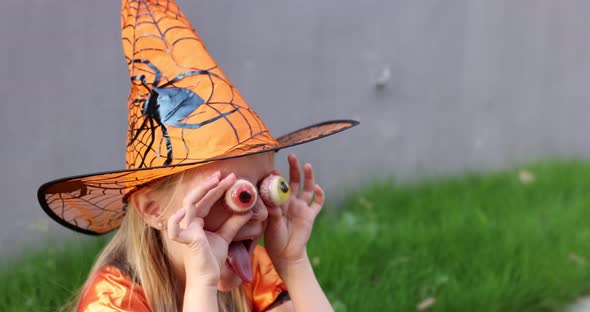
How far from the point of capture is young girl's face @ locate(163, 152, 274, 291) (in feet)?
5.66

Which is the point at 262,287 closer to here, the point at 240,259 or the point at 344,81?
the point at 240,259

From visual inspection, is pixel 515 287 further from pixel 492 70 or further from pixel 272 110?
pixel 492 70

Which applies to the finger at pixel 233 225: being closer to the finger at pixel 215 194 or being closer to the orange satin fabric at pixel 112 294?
the finger at pixel 215 194

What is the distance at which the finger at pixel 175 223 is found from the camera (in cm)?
162

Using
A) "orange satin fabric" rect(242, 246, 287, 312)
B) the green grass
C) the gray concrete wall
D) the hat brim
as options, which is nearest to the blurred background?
the gray concrete wall

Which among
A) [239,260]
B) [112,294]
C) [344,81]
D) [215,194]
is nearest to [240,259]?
[239,260]

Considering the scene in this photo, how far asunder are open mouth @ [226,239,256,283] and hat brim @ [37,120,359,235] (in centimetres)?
27

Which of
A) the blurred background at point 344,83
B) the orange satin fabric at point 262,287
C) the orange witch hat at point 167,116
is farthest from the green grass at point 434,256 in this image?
the orange witch hat at point 167,116

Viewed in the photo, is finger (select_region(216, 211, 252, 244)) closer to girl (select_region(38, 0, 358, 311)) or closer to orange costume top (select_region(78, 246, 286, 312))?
girl (select_region(38, 0, 358, 311))

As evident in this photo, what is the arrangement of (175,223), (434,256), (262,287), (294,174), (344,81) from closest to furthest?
(175,223), (294,174), (262,287), (434,256), (344,81)

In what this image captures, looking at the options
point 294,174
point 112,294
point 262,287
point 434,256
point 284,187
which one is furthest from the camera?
point 434,256

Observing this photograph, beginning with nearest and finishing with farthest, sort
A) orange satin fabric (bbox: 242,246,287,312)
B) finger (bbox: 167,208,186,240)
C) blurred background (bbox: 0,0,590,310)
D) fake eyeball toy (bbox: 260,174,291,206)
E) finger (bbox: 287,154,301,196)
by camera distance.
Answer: finger (bbox: 167,208,186,240) → fake eyeball toy (bbox: 260,174,291,206) → finger (bbox: 287,154,301,196) → orange satin fabric (bbox: 242,246,287,312) → blurred background (bbox: 0,0,590,310)

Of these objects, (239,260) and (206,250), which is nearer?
(206,250)

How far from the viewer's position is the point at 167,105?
1.71 metres
